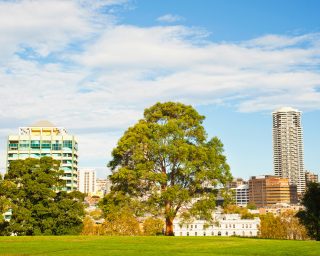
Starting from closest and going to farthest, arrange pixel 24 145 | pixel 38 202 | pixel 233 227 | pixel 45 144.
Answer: pixel 38 202
pixel 24 145
pixel 45 144
pixel 233 227

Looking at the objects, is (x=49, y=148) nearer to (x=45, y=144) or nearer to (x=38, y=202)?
(x=45, y=144)

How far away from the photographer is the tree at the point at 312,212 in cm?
5159

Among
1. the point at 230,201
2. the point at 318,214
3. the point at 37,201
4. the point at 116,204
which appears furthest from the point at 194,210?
the point at 37,201

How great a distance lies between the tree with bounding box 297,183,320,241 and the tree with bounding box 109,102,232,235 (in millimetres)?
7827

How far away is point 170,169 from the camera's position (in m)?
51.9

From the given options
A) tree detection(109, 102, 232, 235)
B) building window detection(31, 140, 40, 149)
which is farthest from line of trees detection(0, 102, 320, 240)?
building window detection(31, 140, 40, 149)

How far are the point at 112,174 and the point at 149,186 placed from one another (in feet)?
13.6

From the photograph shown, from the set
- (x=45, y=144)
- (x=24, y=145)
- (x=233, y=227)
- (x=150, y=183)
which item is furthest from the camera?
(x=233, y=227)

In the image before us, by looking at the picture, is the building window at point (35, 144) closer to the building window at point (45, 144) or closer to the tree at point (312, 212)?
the building window at point (45, 144)

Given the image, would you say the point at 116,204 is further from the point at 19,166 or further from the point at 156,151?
the point at 19,166

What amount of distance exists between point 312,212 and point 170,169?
46.7ft

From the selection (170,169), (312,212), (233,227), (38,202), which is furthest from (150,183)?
(233,227)

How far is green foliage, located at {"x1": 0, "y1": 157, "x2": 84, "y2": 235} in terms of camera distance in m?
54.3

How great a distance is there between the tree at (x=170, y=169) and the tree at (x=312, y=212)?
7.83m
